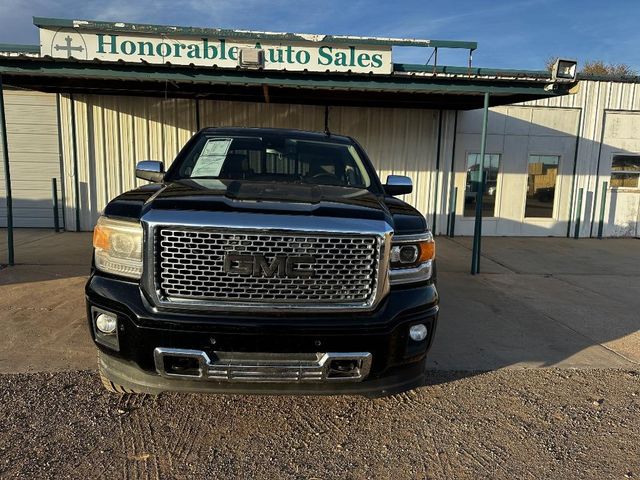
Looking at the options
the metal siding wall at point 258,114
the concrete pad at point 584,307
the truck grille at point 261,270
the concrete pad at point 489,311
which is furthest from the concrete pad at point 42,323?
the metal siding wall at point 258,114

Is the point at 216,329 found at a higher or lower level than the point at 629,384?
higher

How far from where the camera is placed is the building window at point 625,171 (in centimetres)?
1238

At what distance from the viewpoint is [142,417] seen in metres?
3.01

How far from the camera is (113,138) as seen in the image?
10.7 metres

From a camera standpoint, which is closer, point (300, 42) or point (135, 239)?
point (135, 239)

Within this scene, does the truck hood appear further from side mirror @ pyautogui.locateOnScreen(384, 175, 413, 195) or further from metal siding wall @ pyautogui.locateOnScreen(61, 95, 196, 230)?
metal siding wall @ pyautogui.locateOnScreen(61, 95, 196, 230)

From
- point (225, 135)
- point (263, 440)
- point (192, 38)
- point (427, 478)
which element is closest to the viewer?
point (427, 478)

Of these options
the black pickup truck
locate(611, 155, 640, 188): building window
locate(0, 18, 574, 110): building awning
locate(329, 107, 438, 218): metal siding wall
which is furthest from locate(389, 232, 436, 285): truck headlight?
locate(611, 155, 640, 188): building window

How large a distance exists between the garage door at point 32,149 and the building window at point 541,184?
11502mm

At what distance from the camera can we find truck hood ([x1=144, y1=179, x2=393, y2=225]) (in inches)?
101

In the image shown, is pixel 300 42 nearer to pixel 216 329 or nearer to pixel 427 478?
pixel 216 329

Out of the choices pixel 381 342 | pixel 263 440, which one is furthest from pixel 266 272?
pixel 263 440

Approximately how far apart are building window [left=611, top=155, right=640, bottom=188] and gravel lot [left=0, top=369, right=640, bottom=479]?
10.7 m

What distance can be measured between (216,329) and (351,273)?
2.52ft
